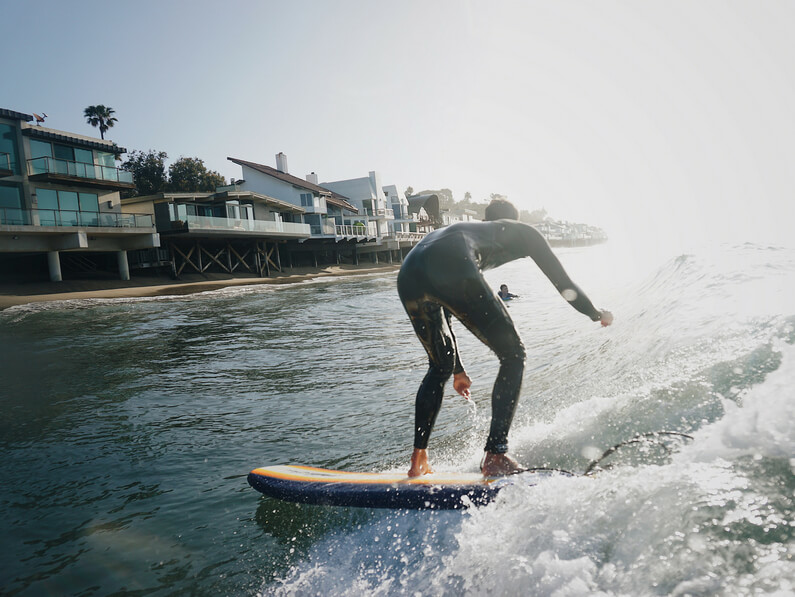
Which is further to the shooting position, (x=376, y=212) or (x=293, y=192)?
(x=376, y=212)

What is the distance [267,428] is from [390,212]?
66360 millimetres

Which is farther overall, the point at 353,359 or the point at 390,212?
the point at 390,212

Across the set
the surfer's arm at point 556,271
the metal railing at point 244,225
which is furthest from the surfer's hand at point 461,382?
the metal railing at point 244,225

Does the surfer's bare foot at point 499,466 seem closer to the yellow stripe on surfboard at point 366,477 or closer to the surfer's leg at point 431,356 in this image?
the yellow stripe on surfboard at point 366,477

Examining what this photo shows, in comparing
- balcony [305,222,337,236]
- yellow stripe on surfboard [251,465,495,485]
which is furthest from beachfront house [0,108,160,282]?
yellow stripe on surfboard [251,465,495,485]

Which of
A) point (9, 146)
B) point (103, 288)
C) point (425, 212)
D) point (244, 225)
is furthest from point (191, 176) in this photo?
point (425, 212)

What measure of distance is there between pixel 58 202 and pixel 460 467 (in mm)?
34319

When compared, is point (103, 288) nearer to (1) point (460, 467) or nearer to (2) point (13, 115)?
(2) point (13, 115)

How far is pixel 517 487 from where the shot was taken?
8.43 ft

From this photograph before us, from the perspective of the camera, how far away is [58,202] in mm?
30266

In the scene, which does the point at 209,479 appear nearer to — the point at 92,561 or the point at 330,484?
the point at 92,561

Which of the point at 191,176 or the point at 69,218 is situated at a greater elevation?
the point at 191,176

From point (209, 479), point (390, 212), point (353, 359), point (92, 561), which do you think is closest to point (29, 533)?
point (92, 561)

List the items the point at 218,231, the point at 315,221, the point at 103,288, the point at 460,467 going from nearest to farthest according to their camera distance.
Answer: the point at 460,467 → the point at 103,288 → the point at 218,231 → the point at 315,221
